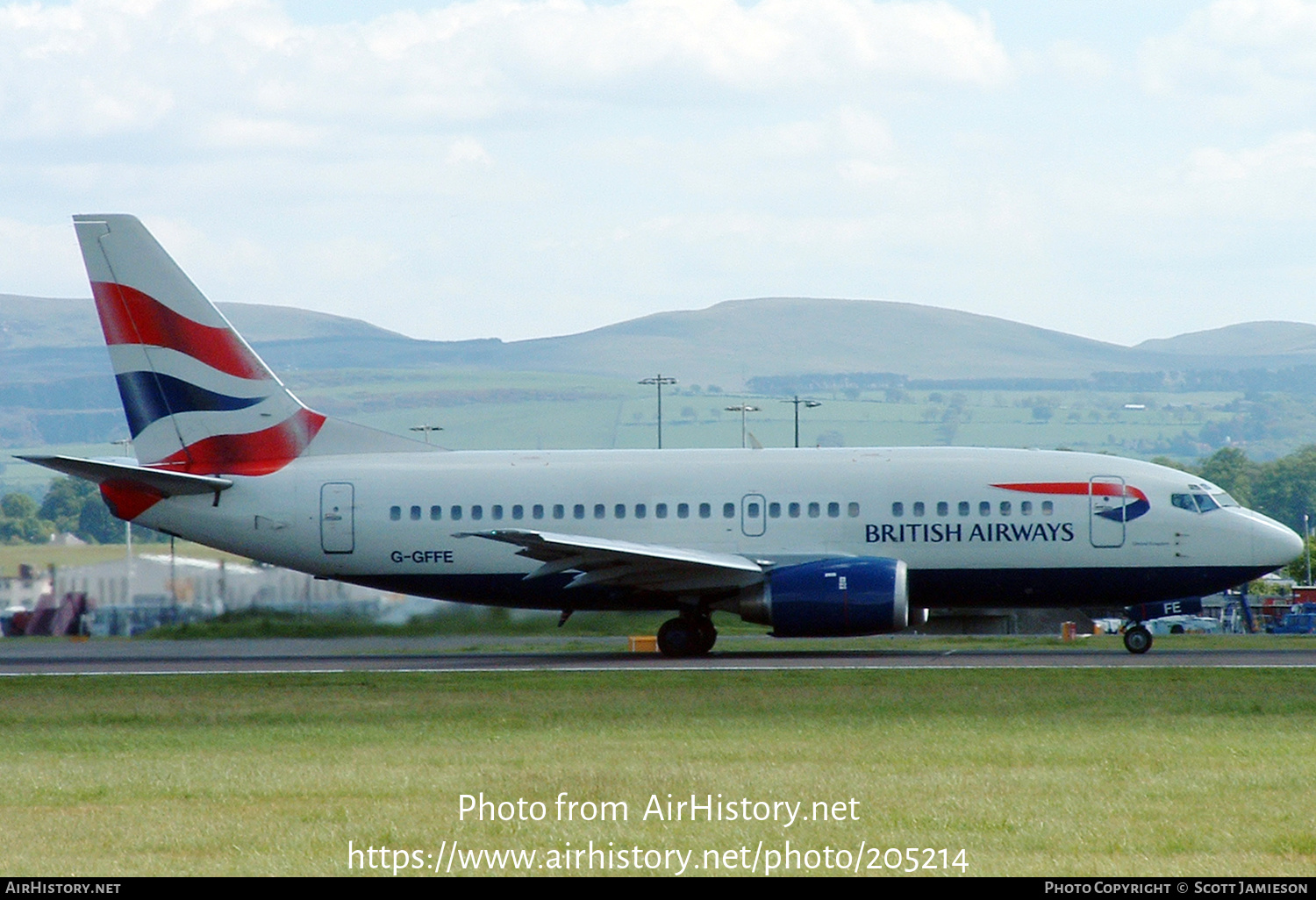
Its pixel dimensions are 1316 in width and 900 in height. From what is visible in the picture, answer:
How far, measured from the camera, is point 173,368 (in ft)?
106

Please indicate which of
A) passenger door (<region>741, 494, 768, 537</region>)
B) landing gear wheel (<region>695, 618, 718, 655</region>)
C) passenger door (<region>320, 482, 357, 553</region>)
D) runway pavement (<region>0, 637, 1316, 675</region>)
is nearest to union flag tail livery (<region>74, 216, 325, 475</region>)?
passenger door (<region>320, 482, 357, 553</region>)

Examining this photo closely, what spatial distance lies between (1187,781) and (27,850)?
29.2 feet

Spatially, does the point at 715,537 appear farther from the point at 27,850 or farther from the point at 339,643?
the point at 27,850

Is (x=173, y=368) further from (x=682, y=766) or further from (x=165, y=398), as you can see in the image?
(x=682, y=766)

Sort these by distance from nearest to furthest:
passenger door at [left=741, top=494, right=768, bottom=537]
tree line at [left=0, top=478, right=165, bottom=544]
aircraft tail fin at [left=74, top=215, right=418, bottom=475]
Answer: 1. passenger door at [left=741, top=494, right=768, bottom=537]
2. aircraft tail fin at [left=74, top=215, right=418, bottom=475]
3. tree line at [left=0, top=478, right=165, bottom=544]

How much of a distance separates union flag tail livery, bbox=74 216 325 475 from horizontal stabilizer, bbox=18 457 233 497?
21.7 inches

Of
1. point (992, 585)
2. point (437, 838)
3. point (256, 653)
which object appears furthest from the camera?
point (256, 653)

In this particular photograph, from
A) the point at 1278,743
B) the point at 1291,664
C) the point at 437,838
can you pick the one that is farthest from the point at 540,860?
the point at 1291,664

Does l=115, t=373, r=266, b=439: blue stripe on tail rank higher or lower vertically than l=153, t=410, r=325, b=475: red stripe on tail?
higher

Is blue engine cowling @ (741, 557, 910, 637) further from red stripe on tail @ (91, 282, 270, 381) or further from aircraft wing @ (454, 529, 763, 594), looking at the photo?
red stripe on tail @ (91, 282, 270, 381)

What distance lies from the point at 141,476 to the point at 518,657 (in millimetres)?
7674

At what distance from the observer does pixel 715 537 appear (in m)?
30.9

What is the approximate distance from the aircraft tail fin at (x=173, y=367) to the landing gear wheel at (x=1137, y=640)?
1581 centimetres

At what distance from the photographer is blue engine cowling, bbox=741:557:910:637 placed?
94.6 feet
